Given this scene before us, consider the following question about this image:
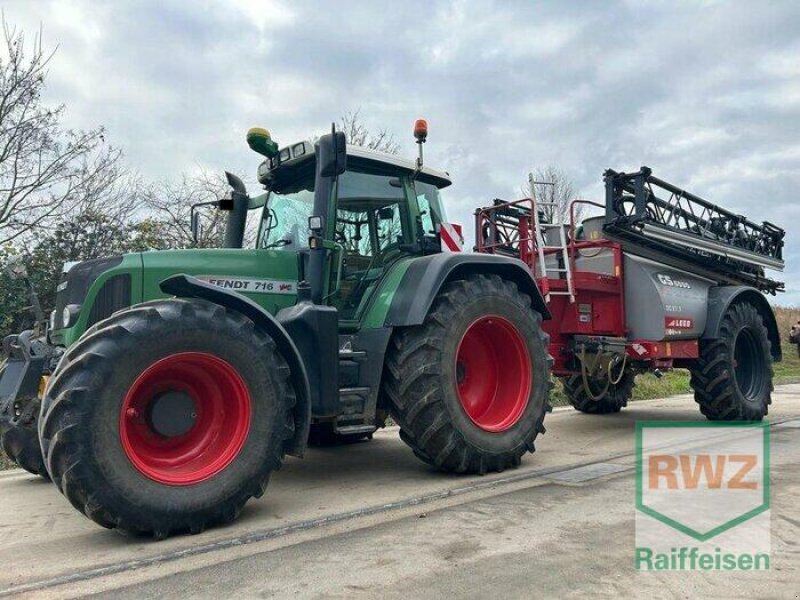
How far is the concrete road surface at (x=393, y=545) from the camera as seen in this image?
2.85m

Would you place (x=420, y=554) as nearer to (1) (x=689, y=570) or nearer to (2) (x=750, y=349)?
(1) (x=689, y=570)

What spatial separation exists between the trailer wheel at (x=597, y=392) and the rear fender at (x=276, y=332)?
575 centimetres

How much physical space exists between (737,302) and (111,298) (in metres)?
7.44

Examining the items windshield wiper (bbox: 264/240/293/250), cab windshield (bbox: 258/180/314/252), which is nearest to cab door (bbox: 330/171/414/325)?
cab windshield (bbox: 258/180/314/252)

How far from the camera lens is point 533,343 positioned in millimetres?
5535

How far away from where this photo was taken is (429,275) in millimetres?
4957

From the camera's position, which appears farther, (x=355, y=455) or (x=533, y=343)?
(x=355, y=455)

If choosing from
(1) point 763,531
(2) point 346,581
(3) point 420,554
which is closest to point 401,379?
(3) point 420,554

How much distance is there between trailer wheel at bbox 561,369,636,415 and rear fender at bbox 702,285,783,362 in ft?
4.64

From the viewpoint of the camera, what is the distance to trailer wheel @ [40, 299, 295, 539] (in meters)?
3.28

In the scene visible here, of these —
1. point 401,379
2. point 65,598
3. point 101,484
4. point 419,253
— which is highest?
point 419,253

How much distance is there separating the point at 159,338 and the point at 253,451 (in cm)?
83

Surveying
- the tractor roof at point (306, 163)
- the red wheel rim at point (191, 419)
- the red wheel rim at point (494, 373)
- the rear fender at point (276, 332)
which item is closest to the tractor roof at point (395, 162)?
the tractor roof at point (306, 163)

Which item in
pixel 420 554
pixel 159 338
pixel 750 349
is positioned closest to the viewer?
pixel 420 554
